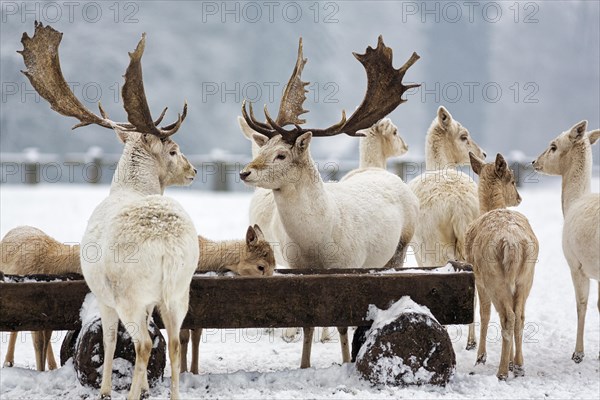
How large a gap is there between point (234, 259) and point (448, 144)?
12.8 ft

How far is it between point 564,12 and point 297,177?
51.2ft

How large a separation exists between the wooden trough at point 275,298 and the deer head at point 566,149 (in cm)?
253

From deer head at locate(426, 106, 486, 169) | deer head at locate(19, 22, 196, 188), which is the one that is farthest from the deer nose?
deer head at locate(426, 106, 486, 169)

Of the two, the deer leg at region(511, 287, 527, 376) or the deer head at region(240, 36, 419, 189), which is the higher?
the deer head at region(240, 36, 419, 189)

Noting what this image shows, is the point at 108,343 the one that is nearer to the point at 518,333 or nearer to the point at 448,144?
the point at 518,333

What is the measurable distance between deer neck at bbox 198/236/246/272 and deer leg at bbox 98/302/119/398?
4.83 feet

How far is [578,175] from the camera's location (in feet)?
25.1

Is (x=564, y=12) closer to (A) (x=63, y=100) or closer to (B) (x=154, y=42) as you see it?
(B) (x=154, y=42)

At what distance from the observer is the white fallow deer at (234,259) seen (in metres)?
6.23

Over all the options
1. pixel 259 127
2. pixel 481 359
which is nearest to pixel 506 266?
pixel 481 359

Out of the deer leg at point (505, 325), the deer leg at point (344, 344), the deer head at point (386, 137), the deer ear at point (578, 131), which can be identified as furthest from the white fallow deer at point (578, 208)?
the deer leg at point (344, 344)

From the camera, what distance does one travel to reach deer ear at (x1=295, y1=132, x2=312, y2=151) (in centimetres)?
636

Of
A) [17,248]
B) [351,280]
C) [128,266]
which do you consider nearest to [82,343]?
[128,266]

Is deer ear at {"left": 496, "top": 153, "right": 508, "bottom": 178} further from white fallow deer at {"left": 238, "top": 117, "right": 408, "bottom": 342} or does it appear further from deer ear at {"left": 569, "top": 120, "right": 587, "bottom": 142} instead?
white fallow deer at {"left": 238, "top": 117, "right": 408, "bottom": 342}
